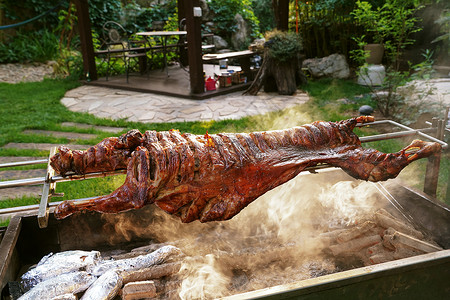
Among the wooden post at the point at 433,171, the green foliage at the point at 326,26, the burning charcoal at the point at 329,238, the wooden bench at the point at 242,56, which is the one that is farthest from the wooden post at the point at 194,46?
the burning charcoal at the point at 329,238

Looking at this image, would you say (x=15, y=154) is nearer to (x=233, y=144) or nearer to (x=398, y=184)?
(x=233, y=144)

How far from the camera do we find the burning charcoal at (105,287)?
2.21 metres

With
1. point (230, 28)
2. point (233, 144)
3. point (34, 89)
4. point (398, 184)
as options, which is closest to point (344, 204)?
point (398, 184)

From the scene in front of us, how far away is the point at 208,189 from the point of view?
249cm

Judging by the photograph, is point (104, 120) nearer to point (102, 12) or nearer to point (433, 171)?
point (433, 171)

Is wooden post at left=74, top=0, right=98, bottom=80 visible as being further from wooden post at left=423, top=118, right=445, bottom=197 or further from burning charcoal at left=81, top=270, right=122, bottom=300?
wooden post at left=423, top=118, right=445, bottom=197

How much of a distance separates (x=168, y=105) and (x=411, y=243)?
5969 mm

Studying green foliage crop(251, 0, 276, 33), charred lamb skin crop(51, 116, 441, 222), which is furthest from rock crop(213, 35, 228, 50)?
charred lamb skin crop(51, 116, 441, 222)

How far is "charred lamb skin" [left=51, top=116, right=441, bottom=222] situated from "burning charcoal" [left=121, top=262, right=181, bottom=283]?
0.30 metres

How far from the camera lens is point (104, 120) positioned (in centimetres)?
699

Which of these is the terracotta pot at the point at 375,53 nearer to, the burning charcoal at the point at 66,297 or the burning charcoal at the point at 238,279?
the burning charcoal at the point at 238,279

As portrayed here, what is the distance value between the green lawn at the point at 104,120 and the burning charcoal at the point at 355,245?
1929 mm

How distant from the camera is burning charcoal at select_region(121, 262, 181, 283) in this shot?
2410mm

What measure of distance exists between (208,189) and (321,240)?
98cm
